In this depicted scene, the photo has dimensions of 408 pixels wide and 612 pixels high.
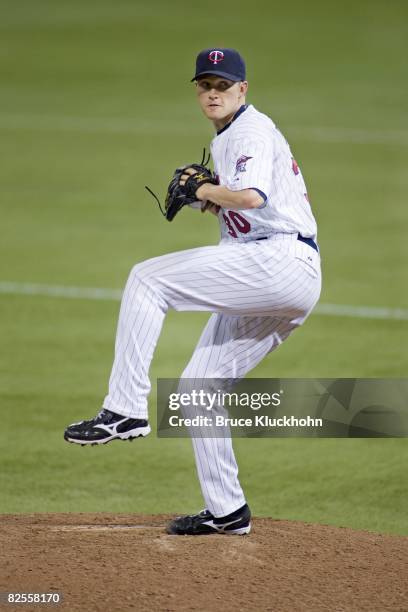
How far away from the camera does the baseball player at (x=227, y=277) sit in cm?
571

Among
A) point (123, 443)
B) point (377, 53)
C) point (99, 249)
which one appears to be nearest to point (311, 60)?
point (377, 53)

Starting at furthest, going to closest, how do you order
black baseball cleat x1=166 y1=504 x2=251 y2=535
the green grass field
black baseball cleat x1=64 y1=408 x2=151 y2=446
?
the green grass field
black baseball cleat x1=166 y1=504 x2=251 y2=535
black baseball cleat x1=64 y1=408 x2=151 y2=446

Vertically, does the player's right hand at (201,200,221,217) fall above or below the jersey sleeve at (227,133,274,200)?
below

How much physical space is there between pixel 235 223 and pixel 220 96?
64 cm

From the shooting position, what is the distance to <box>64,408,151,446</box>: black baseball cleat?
5656mm

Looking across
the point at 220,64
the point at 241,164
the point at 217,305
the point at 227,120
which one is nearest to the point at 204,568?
the point at 217,305

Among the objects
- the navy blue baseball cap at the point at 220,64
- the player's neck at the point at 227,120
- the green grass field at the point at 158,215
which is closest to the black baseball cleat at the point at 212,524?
the green grass field at the point at 158,215

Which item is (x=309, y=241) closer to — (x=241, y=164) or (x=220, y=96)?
(x=241, y=164)

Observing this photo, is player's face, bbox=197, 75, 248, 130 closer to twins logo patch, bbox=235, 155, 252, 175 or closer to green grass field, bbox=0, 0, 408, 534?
twins logo patch, bbox=235, 155, 252, 175

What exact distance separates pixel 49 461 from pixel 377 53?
68.2 feet

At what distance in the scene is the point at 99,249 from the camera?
49.5 ft

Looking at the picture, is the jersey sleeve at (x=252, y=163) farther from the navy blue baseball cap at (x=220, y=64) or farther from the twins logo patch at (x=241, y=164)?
the navy blue baseball cap at (x=220, y=64)

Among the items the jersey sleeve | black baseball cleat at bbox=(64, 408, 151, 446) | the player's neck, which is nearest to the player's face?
the player's neck

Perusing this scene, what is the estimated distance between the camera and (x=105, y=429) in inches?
223
